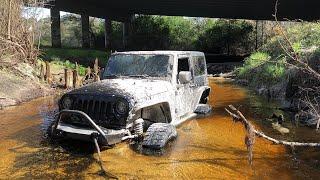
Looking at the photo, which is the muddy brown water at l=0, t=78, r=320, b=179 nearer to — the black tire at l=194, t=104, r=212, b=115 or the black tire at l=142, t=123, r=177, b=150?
the black tire at l=142, t=123, r=177, b=150

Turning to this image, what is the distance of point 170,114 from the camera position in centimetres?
Answer: 878

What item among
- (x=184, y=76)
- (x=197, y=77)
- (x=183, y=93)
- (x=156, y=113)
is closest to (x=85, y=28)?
(x=197, y=77)

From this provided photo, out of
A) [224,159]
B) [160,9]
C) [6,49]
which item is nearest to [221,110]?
[224,159]

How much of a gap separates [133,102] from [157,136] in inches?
34.9

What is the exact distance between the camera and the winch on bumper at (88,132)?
22.5ft

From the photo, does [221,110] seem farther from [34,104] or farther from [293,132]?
[34,104]

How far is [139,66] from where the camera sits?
29.7ft

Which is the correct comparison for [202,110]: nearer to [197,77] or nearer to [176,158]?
[197,77]

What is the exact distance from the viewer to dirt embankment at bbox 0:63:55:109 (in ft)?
46.5

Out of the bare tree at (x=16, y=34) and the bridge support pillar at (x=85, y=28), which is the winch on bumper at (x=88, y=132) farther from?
the bridge support pillar at (x=85, y=28)

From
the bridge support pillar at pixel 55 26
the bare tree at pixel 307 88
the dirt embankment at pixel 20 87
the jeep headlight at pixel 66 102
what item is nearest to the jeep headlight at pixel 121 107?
the jeep headlight at pixel 66 102

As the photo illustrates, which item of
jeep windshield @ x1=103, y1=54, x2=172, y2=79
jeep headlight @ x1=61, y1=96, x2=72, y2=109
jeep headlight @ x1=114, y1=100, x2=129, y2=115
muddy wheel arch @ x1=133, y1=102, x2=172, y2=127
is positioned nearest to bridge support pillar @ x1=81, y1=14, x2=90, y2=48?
jeep windshield @ x1=103, y1=54, x2=172, y2=79

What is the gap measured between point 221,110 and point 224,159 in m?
5.54

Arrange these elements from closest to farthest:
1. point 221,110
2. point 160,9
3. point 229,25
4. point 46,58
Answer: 1. point 221,110
2. point 46,58
3. point 160,9
4. point 229,25
